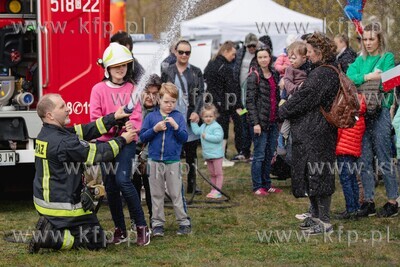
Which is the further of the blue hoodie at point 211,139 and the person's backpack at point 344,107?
the blue hoodie at point 211,139

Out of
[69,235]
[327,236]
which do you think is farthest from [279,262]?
[69,235]

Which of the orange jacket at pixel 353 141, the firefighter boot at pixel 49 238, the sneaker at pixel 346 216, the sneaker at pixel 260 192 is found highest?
the orange jacket at pixel 353 141

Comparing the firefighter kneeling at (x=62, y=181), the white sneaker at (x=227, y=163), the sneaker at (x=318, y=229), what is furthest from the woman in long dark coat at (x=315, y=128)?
the white sneaker at (x=227, y=163)

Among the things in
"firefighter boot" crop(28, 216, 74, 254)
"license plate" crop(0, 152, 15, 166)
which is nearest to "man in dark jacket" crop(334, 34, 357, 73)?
"license plate" crop(0, 152, 15, 166)

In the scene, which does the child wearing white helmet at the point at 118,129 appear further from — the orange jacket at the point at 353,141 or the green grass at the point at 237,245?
the orange jacket at the point at 353,141

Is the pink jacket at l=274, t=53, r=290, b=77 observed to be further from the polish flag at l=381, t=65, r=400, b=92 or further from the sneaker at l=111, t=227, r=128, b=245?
the sneaker at l=111, t=227, r=128, b=245

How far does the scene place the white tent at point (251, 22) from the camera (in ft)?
64.1

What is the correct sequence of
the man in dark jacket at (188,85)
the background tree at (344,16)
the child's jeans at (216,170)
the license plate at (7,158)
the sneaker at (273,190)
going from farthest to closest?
the background tree at (344,16), the sneaker at (273,190), the child's jeans at (216,170), the man in dark jacket at (188,85), the license plate at (7,158)

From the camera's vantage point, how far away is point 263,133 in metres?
11.8

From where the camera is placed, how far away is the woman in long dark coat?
8.62 m

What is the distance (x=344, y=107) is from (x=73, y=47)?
352 centimetres

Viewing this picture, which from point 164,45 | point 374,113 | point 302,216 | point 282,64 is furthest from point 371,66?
point 282,64

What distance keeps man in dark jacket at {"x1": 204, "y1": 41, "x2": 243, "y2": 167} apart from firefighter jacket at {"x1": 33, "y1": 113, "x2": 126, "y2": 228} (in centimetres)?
682

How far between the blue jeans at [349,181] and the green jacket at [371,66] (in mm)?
695
